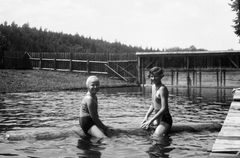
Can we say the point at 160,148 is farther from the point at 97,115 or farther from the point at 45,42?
the point at 45,42

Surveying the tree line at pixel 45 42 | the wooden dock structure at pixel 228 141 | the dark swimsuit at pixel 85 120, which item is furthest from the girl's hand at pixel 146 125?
the tree line at pixel 45 42

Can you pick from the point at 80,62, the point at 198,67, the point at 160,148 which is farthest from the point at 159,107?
the point at 80,62

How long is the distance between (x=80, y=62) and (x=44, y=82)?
9.46 metres

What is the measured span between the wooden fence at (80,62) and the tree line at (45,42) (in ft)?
4.90

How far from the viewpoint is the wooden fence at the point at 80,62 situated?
3409 cm

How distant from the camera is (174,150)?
253 inches

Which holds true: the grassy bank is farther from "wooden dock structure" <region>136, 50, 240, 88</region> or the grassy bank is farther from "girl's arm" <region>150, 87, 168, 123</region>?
"girl's arm" <region>150, 87, 168, 123</region>

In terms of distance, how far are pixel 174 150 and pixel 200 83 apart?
23.9 metres

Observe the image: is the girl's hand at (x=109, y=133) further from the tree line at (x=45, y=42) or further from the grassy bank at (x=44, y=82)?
the tree line at (x=45, y=42)

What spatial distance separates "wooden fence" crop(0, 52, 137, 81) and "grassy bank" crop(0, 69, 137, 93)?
3.70ft

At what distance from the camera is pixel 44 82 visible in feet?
92.8

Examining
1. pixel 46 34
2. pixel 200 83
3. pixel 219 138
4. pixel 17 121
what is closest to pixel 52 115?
pixel 17 121

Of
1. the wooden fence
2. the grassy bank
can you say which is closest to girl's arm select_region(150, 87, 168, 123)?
the grassy bank

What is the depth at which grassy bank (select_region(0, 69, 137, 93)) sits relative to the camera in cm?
2384
